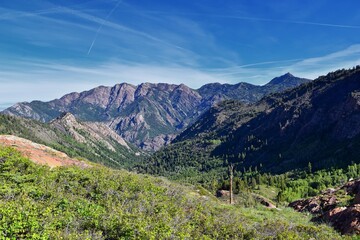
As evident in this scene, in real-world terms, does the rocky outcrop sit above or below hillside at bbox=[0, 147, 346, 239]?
below

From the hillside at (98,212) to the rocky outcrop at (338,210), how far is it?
897 cm

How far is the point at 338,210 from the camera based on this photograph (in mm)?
33844

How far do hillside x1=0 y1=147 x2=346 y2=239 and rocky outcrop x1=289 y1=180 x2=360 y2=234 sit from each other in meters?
8.97

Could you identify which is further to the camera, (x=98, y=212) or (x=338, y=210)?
(x=338, y=210)

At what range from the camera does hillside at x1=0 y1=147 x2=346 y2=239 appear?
1353 centimetres

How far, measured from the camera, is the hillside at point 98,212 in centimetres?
1353

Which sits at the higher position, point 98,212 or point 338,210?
point 98,212

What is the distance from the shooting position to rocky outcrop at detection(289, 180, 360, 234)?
91.7 ft

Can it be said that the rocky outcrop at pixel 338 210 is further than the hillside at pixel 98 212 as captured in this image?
Yes

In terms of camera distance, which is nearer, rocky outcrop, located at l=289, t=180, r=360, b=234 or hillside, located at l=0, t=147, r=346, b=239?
hillside, located at l=0, t=147, r=346, b=239

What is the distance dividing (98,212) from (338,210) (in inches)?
1098

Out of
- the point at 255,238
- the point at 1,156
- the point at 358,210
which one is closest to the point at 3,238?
the point at 255,238

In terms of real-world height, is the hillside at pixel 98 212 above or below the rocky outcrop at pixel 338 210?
above

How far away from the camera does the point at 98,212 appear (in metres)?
17.2
